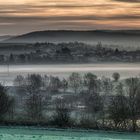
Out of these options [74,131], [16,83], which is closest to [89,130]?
[74,131]

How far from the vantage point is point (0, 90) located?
60.9 meters

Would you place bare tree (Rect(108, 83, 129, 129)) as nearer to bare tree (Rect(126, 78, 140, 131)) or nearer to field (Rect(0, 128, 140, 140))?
bare tree (Rect(126, 78, 140, 131))

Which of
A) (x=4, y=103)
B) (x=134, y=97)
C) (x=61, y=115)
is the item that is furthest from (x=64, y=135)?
(x=4, y=103)

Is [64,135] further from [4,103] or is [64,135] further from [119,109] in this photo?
[4,103]

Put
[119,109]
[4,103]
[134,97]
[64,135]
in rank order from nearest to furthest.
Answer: [64,135] → [119,109] → [134,97] → [4,103]

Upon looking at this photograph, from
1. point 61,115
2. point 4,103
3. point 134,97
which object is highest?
point 134,97

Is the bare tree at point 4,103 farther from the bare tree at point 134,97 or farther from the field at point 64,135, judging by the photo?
the bare tree at point 134,97

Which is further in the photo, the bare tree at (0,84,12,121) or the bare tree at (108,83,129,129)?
the bare tree at (0,84,12,121)

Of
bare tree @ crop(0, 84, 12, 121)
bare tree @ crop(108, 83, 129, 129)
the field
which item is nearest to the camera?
the field

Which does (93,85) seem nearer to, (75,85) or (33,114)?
(75,85)

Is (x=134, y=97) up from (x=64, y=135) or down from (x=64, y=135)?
up

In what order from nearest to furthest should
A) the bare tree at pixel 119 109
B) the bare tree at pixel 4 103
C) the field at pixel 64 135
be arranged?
the field at pixel 64 135 → the bare tree at pixel 119 109 → the bare tree at pixel 4 103

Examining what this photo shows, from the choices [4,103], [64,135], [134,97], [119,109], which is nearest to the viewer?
[64,135]

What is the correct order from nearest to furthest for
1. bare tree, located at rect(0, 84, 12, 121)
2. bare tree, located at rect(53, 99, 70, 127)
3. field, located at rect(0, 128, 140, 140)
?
field, located at rect(0, 128, 140, 140)
bare tree, located at rect(53, 99, 70, 127)
bare tree, located at rect(0, 84, 12, 121)
